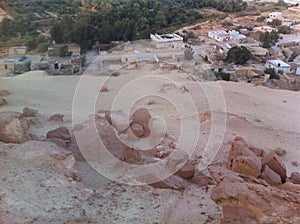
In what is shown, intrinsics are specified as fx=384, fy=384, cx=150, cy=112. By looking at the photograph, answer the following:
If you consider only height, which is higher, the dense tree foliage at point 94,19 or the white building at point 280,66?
the dense tree foliage at point 94,19

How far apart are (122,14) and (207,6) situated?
18.7 m

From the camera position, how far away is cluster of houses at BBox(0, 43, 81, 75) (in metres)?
22.0

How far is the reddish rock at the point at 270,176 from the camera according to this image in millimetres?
7957

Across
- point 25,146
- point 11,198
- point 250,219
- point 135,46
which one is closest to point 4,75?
point 135,46

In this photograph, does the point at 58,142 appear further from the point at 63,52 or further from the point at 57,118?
the point at 63,52

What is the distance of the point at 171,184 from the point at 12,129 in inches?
168

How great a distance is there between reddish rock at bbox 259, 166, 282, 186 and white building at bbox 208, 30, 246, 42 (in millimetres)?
24738

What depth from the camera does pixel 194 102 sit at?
1622 cm

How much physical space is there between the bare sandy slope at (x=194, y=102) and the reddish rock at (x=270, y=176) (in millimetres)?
2450

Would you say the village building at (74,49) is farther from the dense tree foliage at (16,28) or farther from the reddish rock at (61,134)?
the reddish rock at (61,134)

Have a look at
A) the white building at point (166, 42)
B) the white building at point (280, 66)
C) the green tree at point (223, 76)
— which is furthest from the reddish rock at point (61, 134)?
the white building at point (166, 42)

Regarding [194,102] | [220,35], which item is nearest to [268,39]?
[220,35]

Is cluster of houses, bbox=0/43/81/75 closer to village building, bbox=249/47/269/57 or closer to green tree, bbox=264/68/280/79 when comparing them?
green tree, bbox=264/68/280/79

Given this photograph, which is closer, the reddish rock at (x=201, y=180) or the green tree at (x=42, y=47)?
the reddish rock at (x=201, y=180)
